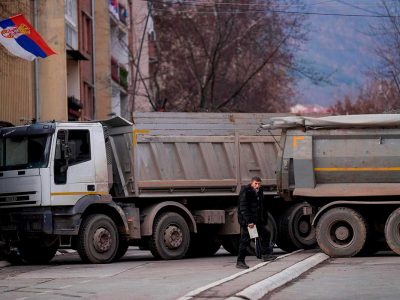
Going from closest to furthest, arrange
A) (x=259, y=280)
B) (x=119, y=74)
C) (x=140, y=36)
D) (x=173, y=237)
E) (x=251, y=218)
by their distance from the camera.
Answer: (x=259, y=280) < (x=251, y=218) < (x=173, y=237) < (x=119, y=74) < (x=140, y=36)

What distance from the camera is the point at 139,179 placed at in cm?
2419

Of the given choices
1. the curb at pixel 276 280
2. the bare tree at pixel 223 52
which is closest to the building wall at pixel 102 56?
the bare tree at pixel 223 52

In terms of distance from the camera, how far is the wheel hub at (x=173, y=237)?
2433cm

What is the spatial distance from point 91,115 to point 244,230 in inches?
1142

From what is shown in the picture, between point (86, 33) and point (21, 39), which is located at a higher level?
point (86, 33)

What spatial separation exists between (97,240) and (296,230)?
492 cm

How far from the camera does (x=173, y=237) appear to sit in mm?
24406

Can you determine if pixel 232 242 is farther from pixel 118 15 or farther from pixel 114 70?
pixel 118 15

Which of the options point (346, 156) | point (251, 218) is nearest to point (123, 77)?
point (346, 156)

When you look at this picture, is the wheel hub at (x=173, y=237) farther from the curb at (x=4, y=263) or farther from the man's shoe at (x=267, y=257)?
the curb at (x=4, y=263)

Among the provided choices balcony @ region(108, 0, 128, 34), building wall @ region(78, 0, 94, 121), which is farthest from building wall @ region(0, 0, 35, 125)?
balcony @ region(108, 0, 128, 34)

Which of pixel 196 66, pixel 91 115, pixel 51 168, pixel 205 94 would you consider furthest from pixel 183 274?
pixel 196 66

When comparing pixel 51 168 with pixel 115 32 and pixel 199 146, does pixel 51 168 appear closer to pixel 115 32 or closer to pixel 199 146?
pixel 199 146

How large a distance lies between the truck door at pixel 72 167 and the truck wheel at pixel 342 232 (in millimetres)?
5029
